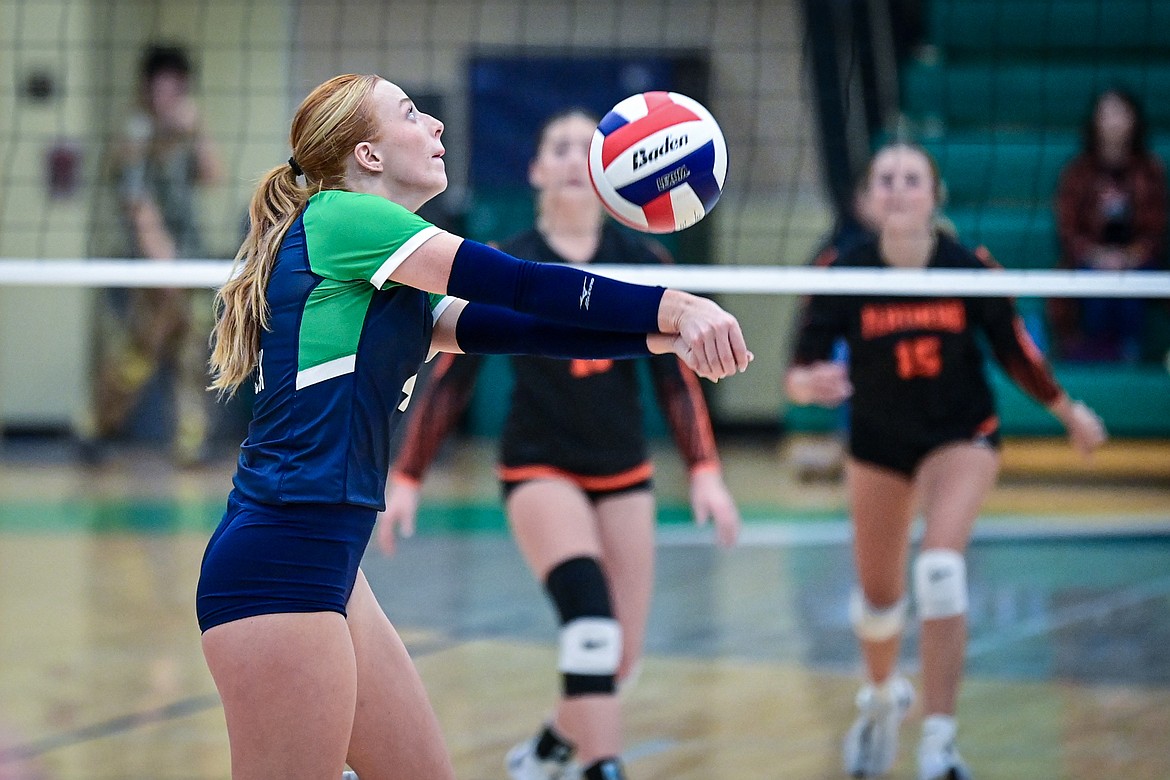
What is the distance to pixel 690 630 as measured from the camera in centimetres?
634

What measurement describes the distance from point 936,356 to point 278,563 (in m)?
2.62

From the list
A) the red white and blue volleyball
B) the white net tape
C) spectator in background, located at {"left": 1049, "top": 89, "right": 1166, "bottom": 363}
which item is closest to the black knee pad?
the white net tape

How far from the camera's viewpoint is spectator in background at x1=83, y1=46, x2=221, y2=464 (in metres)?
10.0

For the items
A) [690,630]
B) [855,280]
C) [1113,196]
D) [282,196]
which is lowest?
[690,630]

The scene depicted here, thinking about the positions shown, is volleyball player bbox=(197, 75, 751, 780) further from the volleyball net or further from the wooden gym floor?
the volleyball net

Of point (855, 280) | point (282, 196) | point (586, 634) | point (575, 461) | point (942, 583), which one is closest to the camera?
point (282, 196)

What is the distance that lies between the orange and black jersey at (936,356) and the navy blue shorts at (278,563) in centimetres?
240

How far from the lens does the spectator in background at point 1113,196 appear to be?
8.95 m

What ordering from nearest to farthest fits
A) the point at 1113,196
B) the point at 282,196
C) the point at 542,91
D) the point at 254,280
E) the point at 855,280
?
1. the point at 254,280
2. the point at 282,196
3. the point at 855,280
4. the point at 1113,196
5. the point at 542,91

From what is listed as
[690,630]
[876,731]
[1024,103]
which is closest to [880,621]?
[876,731]

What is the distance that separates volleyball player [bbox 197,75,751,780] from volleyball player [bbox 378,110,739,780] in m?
1.30

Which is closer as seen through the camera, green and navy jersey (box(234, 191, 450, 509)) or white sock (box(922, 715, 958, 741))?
green and navy jersey (box(234, 191, 450, 509))

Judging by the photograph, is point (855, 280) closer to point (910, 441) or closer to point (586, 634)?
point (910, 441)

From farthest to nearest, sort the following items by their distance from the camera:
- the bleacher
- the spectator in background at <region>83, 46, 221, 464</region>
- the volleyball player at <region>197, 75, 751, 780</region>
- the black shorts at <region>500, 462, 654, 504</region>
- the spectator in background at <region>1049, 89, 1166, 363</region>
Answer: the spectator in background at <region>83, 46, 221, 464</region>, the bleacher, the spectator in background at <region>1049, 89, 1166, 363</region>, the black shorts at <region>500, 462, 654, 504</region>, the volleyball player at <region>197, 75, 751, 780</region>
